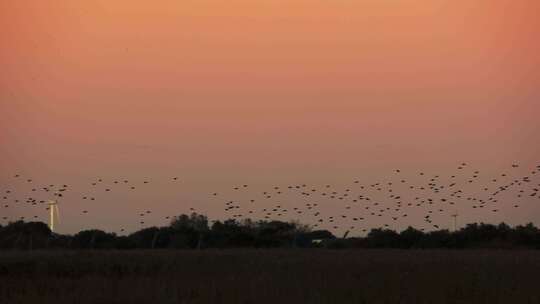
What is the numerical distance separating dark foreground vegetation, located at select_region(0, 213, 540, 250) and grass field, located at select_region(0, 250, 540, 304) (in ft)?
116

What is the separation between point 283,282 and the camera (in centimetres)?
2414

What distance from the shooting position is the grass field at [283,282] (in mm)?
20672

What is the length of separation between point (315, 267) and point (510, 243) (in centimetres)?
4676

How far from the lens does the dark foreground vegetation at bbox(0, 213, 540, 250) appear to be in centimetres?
7225

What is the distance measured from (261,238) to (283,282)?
51659mm

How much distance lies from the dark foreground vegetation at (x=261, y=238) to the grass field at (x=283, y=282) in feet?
116

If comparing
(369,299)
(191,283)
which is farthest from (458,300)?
(191,283)

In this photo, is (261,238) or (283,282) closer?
(283,282)

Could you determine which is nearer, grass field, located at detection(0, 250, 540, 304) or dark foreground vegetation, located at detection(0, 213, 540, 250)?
grass field, located at detection(0, 250, 540, 304)

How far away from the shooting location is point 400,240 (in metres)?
77.2

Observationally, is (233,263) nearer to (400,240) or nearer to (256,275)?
(256,275)

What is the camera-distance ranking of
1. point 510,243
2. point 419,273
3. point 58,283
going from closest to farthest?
point 58,283 → point 419,273 → point 510,243

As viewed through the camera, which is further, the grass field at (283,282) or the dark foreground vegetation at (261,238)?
the dark foreground vegetation at (261,238)

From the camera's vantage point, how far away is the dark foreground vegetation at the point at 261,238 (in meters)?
72.2
